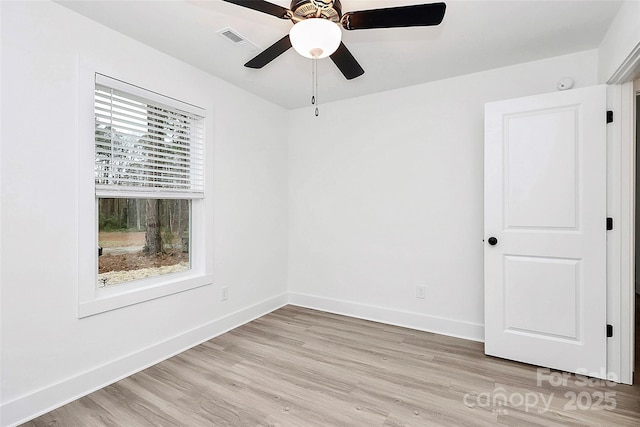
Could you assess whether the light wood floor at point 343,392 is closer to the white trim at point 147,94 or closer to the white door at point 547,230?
the white door at point 547,230

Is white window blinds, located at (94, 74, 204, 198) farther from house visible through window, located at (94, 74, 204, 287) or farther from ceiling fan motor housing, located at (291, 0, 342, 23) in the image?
ceiling fan motor housing, located at (291, 0, 342, 23)

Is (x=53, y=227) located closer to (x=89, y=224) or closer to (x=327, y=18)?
(x=89, y=224)

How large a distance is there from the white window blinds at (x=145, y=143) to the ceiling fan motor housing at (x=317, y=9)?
149cm

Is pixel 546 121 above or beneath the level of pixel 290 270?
above

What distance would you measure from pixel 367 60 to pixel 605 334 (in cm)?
278

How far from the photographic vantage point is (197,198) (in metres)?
2.91

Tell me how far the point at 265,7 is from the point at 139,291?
7.14ft

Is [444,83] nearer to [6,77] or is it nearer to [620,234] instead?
[620,234]

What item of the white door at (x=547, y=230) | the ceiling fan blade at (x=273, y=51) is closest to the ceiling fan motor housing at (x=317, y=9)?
the ceiling fan blade at (x=273, y=51)

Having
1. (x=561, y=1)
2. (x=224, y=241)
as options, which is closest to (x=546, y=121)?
(x=561, y=1)

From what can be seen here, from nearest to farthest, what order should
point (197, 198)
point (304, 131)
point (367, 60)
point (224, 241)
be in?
point (367, 60)
point (197, 198)
point (224, 241)
point (304, 131)

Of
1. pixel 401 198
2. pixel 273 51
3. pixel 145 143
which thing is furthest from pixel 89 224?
pixel 401 198

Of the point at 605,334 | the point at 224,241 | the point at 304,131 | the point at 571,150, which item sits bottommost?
the point at 605,334

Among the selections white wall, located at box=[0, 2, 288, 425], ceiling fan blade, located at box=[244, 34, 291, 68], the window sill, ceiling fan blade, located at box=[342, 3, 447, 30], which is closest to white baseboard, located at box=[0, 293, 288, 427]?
white wall, located at box=[0, 2, 288, 425]
